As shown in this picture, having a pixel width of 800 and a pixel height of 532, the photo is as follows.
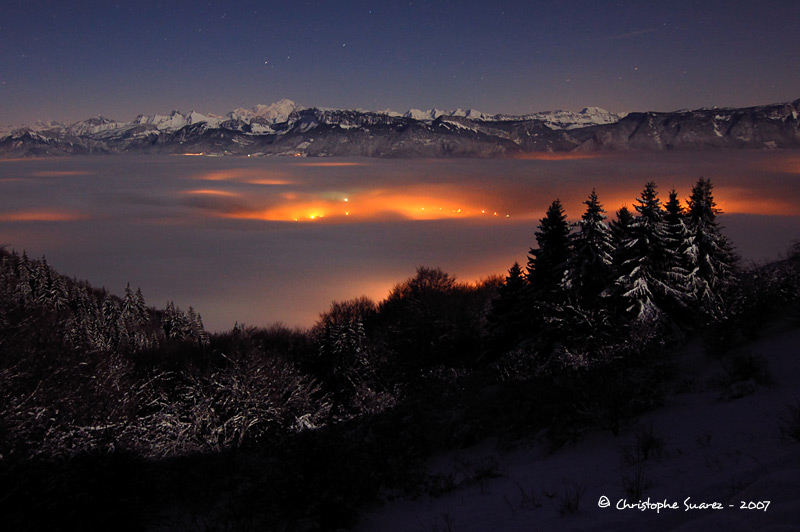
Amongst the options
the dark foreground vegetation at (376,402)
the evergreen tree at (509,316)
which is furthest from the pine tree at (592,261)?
the evergreen tree at (509,316)

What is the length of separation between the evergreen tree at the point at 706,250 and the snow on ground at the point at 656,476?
12.2 metres

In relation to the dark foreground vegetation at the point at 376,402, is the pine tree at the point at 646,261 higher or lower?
higher

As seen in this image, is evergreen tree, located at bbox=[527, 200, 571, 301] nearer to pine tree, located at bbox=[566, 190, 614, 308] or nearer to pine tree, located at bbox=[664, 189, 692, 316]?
pine tree, located at bbox=[566, 190, 614, 308]

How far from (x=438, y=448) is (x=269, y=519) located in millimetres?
6039

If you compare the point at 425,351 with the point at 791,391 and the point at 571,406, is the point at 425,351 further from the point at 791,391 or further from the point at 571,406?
the point at 791,391

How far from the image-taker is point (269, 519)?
8.70m

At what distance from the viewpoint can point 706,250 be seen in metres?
24.6

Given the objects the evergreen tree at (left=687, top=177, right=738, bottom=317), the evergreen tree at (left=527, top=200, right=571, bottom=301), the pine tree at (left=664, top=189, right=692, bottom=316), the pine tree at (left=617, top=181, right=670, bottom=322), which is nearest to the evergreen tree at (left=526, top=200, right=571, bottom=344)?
the evergreen tree at (left=527, top=200, right=571, bottom=301)

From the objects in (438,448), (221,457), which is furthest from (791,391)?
(221,457)

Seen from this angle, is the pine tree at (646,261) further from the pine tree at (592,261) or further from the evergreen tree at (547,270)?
the evergreen tree at (547,270)

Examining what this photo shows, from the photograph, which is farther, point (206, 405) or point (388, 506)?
point (206, 405)

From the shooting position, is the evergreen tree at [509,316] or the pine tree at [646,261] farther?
the evergreen tree at [509,316]

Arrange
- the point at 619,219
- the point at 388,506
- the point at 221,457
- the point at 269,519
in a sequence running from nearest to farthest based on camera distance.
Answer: the point at 269,519 < the point at 388,506 < the point at 221,457 < the point at 619,219

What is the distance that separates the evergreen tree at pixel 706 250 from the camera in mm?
23188
